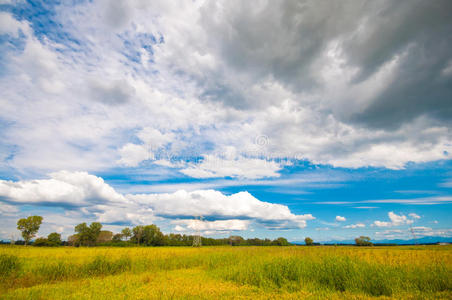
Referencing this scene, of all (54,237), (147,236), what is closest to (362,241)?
(147,236)

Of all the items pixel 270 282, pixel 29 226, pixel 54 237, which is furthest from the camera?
pixel 54 237

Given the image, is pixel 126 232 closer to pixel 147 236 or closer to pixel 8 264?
pixel 147 236

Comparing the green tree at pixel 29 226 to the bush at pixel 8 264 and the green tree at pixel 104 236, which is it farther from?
the bush at pixel 8 264

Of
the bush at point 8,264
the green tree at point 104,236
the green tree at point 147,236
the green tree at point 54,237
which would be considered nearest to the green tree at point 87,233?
the green tree at point 104,236

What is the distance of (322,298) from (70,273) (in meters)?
15.2

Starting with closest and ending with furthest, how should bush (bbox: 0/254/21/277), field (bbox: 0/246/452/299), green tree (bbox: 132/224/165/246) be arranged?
field (bbox: 0/246/452/299) → bush (bbox: 0/254/21/277) → green tree (bbox: 132/224/165/246)

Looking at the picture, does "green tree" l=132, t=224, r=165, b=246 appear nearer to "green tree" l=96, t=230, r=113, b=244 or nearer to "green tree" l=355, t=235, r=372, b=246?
"green tree" l=96, t=230, r=113, b=244

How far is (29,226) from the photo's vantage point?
83.9 m

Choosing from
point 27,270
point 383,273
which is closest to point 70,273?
point 27,270

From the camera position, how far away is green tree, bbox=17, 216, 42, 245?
82.8m

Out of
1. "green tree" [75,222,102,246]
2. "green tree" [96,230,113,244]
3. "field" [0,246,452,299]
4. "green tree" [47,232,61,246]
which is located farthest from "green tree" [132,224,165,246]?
"field" [0,246,452,299]

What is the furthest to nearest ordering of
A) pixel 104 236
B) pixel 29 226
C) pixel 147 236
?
pixel 104 236 < pixel 147 236 < pixel 29 226

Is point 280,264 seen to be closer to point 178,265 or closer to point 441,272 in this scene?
point 441,272

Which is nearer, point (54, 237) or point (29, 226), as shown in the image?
point (29, 226)
